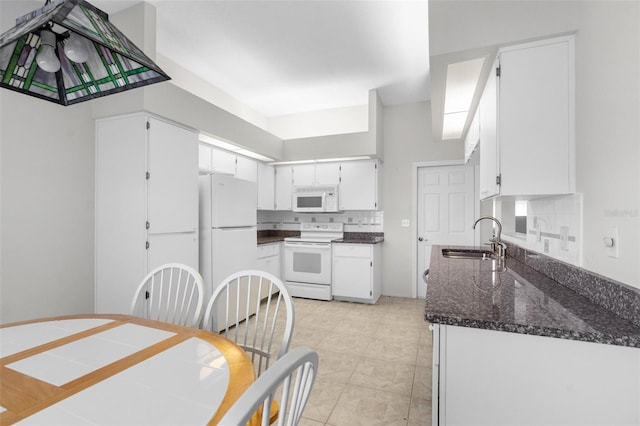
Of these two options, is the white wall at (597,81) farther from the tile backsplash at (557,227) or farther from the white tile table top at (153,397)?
the white tile table top at (153,397)

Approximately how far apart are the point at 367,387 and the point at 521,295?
1308mm

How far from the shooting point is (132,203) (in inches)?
97.2

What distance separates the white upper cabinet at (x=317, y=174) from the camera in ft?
15.0

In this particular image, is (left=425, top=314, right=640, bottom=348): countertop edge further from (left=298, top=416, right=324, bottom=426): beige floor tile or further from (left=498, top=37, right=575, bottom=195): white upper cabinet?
(left=298, top=416, right=324, bottom=426): beige floor tile

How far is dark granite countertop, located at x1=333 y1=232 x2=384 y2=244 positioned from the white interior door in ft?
1.96

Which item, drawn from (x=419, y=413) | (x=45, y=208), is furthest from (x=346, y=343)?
(x=45, y=208)

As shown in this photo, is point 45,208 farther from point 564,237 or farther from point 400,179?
point 400,179

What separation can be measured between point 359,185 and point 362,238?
2.75ft

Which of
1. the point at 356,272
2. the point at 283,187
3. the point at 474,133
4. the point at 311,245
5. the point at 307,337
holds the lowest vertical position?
the point at 307,337

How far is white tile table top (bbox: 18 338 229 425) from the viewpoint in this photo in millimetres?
734

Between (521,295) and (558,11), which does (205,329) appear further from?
(558,11)

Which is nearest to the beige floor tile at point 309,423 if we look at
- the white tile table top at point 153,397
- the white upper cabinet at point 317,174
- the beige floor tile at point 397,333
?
the white tile table top at point 153,397

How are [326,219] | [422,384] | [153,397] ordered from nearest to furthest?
[153,397] < [422,384] < [326,219]

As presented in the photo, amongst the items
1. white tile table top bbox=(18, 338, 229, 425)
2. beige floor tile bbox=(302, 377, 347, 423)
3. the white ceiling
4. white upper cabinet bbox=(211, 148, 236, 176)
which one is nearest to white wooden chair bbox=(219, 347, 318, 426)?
white tile table top bbox=(18, 338, 229, 425)
